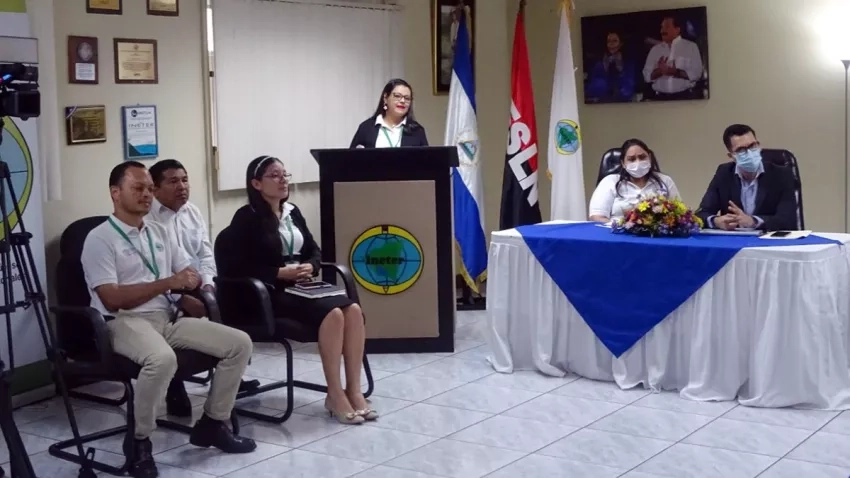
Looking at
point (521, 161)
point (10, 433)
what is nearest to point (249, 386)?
point (10, 433)

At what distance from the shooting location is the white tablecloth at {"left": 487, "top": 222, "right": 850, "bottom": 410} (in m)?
4.10

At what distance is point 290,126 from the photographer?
19.6ft

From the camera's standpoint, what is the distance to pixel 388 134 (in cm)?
561

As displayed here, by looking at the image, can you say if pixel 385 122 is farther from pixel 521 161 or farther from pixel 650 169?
pixel 650 169

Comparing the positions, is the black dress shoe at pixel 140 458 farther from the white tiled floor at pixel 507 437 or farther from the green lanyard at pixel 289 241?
the green lanyard at pixel 289 241

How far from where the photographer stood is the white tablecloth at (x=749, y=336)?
410cm

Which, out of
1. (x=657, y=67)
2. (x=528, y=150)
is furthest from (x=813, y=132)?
(x=528, y=150)

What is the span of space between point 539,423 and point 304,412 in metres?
1.00

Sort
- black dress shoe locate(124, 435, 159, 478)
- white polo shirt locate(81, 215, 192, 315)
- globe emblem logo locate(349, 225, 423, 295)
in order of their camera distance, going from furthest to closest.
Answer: globe emblem logo locate(349, 225, 423, 295) < white polo shirt locate(81, 215, 192, 315) < black dress shoe locate(124, 435, 159, 478)

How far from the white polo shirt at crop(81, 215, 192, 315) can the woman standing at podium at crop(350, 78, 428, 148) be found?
72.8 inches

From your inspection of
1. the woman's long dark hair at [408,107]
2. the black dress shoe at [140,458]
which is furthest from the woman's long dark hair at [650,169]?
the black dress shoe at [140,458]

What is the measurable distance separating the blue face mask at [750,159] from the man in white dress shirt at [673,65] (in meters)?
1.91

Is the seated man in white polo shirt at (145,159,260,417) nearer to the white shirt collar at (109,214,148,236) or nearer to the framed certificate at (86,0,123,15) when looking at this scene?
the white shirt collar at (109,214,148,236)

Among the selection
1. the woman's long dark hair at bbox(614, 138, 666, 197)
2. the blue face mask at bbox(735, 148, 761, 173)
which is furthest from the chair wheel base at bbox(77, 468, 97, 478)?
the blue face mask at bbox(735, 148, 761, 173)
